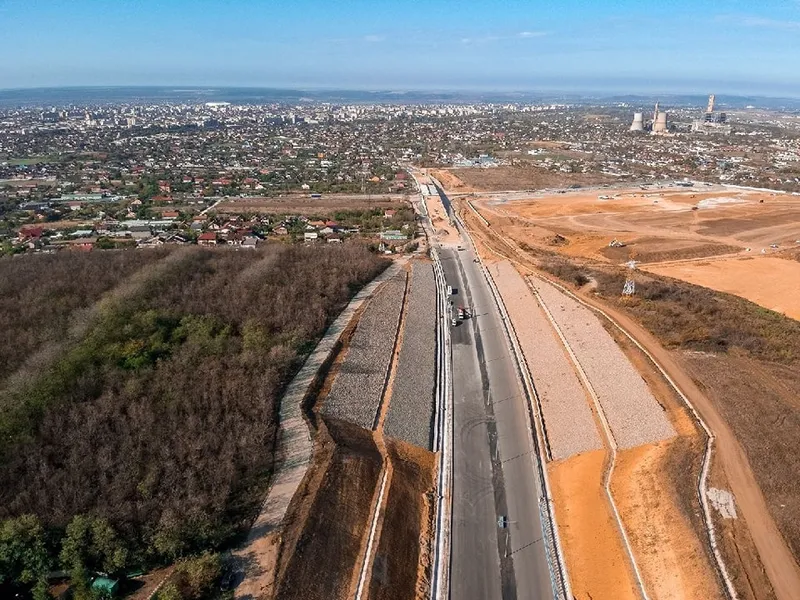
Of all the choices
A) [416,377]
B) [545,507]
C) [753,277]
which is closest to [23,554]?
[545,507]

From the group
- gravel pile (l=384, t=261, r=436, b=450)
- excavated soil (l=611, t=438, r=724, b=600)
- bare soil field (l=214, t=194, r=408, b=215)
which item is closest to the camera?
excavated soil (l=611, t=438, r=724, b=600)

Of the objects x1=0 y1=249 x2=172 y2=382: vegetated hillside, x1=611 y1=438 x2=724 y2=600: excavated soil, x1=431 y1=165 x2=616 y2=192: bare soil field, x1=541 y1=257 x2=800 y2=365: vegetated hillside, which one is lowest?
x1=611 y1=438 x2=724 y2=600: excavated soil

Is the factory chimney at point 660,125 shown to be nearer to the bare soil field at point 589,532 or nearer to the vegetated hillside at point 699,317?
the vegetated hillside at point 699,317

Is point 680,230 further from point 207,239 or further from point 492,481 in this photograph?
point 207,239

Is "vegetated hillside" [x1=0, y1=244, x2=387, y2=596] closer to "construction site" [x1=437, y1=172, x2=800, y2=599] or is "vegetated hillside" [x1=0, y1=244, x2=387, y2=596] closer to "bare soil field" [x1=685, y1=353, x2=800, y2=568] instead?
"construction site" [x1=437, y1=172, x2=800, y2=599]

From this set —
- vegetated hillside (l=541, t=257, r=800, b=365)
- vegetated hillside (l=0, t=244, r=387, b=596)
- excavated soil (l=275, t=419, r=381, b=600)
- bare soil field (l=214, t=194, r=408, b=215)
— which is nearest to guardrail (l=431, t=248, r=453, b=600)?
excavated soil (l=275, t=419, r=381, b=600)

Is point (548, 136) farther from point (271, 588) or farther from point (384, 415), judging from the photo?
point (271, 588)

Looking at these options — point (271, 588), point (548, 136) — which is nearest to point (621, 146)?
point (548, 136)
